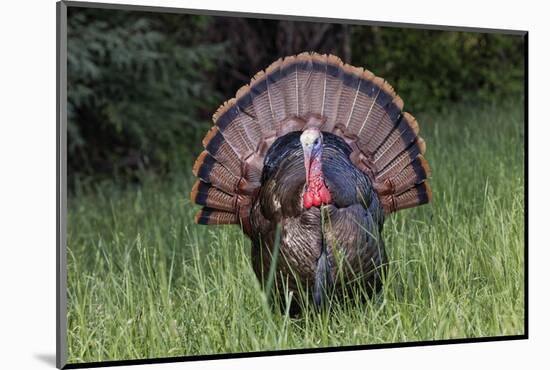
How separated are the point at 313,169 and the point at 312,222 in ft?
0.68

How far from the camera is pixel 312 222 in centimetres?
394

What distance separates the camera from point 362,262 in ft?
13.2

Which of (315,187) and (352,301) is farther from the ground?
(315,187)

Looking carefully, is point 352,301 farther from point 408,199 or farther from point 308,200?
point 408,199

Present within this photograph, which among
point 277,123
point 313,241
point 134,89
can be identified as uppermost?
point 134,89

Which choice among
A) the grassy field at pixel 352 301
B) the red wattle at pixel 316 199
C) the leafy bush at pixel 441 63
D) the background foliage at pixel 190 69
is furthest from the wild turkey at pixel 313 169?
the leafy bush at pixel 441 63

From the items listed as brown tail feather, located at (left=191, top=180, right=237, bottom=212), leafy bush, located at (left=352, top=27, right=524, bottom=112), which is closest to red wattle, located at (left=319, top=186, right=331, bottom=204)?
brown tail feather, located at (left=191, top=180, right=237, bottom=212)

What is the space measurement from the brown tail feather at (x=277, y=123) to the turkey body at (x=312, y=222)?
0.23 feet

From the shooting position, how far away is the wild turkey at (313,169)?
13.0ft

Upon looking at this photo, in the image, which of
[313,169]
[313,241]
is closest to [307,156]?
[313,169]

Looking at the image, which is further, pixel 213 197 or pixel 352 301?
pixel 213 197

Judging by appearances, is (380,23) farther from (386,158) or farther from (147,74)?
(147,74)

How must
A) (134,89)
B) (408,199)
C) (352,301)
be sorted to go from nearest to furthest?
(352,301), (408,199), (134,89)

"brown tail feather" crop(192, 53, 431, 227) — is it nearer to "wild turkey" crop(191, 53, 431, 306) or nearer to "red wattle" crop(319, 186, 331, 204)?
"wild turkey" crop(191, 53, 431, 306)
